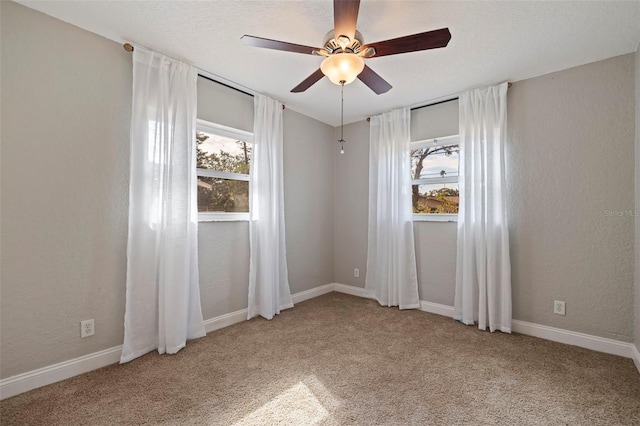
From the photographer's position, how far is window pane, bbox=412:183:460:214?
3324 mm

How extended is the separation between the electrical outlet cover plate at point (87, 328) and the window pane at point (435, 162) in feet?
11.2

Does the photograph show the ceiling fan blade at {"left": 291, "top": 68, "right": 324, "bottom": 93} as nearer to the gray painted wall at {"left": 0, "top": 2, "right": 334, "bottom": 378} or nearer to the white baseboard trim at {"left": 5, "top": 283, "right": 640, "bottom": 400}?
the gray painted wall at {"left": 0, "top": 2, "right": 334, "bottom": 378}

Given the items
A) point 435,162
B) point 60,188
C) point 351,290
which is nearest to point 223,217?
point 60,188

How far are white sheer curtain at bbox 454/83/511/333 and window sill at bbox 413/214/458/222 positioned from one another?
0.19 m

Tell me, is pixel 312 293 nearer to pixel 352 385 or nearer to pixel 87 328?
pixel 352 385

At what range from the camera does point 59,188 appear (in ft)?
6.40

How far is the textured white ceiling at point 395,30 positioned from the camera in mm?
1853

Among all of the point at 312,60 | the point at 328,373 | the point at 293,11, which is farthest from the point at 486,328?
the point at 293,11

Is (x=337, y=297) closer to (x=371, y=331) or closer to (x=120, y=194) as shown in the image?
(x=371, y=331)

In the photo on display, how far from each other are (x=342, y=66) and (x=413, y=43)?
1.41 feet

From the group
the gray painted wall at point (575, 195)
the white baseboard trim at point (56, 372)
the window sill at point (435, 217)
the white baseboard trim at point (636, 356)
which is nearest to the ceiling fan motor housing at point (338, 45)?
the gray painted wall at point (575, 195)

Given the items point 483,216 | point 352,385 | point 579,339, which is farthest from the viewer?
point 483,216

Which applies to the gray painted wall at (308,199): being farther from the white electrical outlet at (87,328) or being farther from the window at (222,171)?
the white electrical outlet at (87,328)

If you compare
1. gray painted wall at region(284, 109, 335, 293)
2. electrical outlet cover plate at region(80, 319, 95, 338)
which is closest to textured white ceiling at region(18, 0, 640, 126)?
gray painted wall at region(284, 109, 335, 293)
